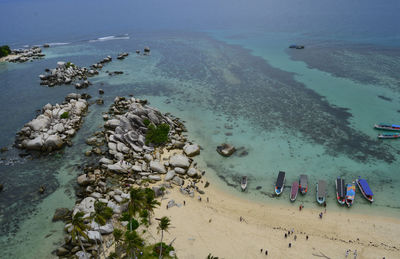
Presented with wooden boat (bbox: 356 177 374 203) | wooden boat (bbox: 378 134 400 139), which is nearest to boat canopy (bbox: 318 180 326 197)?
wooden boat (bbox: 356 177 374 203)

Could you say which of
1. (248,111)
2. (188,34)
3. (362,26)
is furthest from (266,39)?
(248,111)

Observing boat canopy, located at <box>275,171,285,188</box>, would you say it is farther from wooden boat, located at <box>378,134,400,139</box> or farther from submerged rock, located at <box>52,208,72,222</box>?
submerged rock, located at <box>52,208,72,222</box>

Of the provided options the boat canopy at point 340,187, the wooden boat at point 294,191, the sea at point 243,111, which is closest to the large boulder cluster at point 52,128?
the sea at point 243,111

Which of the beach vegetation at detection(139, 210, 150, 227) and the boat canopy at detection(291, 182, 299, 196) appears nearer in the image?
the beach vegetation at detection(139, 210, 150, 227)

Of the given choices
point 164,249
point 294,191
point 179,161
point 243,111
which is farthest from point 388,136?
point 164,249

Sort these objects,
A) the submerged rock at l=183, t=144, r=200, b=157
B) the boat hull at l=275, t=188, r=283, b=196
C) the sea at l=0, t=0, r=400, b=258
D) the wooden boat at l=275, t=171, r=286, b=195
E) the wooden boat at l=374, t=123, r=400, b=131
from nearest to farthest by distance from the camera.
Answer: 1. the sea at l=0, t=0, r=400, b=258
2. the boat hull at l=275, t=188, r=283, b=196
3. the wooden boat at l=275, t=171, r=286, b=195
4. the submerged rock at l=183, t=144, r=200, b=157
5. the wooden boat at l=374, t=123, r=400, b=131

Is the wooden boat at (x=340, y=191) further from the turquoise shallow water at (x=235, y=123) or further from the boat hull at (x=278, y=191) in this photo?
the boat hull at (x=278, y=191)

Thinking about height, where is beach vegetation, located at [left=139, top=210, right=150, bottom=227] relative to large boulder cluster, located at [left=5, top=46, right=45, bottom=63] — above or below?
below
